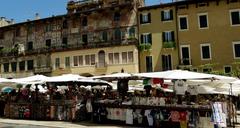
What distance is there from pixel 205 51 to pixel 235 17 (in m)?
5.14

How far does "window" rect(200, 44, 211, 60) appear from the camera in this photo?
41.6 m

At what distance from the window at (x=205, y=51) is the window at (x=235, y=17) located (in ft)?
12.7

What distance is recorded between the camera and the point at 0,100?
83.1ft

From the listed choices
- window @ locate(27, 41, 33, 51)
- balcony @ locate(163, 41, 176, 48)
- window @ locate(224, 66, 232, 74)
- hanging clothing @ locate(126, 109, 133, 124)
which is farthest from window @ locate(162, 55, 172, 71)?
hanging clothing @ locate(126, 109, 133, 124)

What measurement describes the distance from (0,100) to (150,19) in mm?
24811

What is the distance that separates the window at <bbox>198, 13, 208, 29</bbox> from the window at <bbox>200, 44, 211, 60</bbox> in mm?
2315

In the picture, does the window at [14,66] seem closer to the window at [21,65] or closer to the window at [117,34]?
the window at [21,65]

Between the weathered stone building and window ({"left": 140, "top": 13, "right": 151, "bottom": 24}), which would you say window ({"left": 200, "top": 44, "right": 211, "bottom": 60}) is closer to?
window ({"left": 140, "top": 13, "right": 151, "bottom": 24})

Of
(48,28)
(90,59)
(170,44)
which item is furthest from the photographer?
(48,28)

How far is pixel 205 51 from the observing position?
41.8 meters

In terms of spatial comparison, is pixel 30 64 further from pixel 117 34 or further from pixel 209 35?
pixel 209 35

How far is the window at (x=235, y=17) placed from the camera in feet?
132

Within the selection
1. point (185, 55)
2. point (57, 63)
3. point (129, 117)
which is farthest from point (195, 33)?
point (129, 117)

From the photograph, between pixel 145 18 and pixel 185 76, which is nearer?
pixel 185 76
